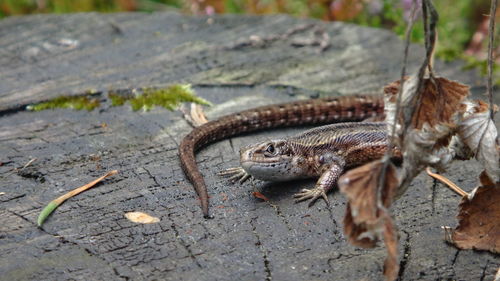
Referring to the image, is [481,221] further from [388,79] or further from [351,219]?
[388,79]

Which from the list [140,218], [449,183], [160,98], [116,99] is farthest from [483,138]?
[116,99]

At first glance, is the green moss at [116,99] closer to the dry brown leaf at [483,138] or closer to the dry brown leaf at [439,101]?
the dry brown leaf at [439,101]

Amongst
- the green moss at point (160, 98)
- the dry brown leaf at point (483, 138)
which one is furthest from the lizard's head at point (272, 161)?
the dry brown leaf at point (483, 138)

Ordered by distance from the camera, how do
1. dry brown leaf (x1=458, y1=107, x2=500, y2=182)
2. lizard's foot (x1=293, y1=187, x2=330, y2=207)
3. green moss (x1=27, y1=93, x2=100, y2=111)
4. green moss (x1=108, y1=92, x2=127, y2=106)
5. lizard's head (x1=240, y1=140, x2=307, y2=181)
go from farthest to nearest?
green moss (x1=108, y1=92, x2=127, y2=106)
green moss (x1=27, y1=93, x2=100, y2=111)
lizard's head (x1=240, y1=140, x2=307, y2=181)
lizard's foot (x1=293, y1=187, x2=330, y2=207)
dry brown leaf (x1=458, y1=107, x2=500, y2=182)

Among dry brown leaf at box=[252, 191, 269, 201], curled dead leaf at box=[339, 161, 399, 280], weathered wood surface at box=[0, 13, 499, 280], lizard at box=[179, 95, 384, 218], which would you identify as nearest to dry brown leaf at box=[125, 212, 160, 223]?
weathered wood surface at box=[0, 13, 499, 280]

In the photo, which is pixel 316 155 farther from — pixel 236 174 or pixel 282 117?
pixel 282 117

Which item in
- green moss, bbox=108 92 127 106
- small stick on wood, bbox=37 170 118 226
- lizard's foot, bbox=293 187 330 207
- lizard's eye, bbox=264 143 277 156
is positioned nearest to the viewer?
small stick on wood, bbox=37 170 118 226

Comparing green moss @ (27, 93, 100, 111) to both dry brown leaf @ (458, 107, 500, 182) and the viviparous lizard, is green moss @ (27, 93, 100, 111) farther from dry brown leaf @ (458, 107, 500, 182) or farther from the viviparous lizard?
dry brown leaf @ (458, 107, 500, 182)

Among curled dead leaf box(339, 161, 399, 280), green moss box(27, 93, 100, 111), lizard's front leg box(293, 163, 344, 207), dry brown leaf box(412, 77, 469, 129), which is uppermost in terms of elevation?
dry brown leaf box(412, 77, 469, 129)
